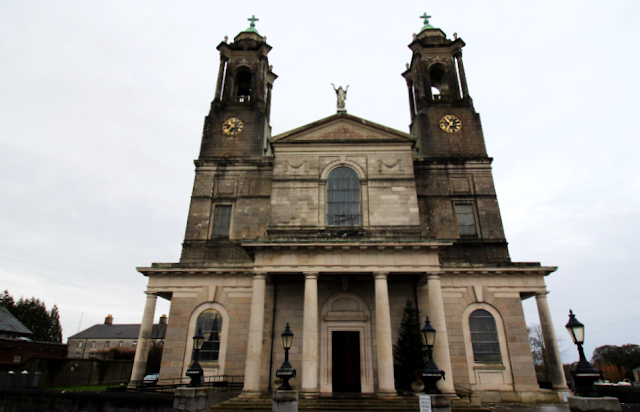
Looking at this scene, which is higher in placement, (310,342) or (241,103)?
(241,103)

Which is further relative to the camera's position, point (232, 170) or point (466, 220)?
point (232, 170)

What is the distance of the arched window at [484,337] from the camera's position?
2038 centimetres

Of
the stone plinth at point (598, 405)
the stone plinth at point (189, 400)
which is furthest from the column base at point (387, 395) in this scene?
the stone plinth at point (598, 405)

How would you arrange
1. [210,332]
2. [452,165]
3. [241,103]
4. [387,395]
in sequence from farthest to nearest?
[241,103], [452,165], [210,332], [387,395]

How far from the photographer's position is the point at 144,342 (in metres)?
21.0

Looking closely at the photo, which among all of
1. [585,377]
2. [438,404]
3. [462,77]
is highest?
[462,77]

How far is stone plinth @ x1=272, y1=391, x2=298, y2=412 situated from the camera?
509 inches

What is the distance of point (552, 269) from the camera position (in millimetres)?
21281

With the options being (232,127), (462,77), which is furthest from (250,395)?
(462,77)

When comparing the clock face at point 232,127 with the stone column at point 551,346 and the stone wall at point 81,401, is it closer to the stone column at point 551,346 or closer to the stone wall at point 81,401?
the stone wall at point 81,401

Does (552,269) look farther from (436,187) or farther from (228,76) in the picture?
(228,76)

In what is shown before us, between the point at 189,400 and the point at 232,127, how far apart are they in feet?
63.6

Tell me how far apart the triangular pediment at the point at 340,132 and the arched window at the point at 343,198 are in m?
2.24

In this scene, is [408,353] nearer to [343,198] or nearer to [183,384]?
[343,198]
